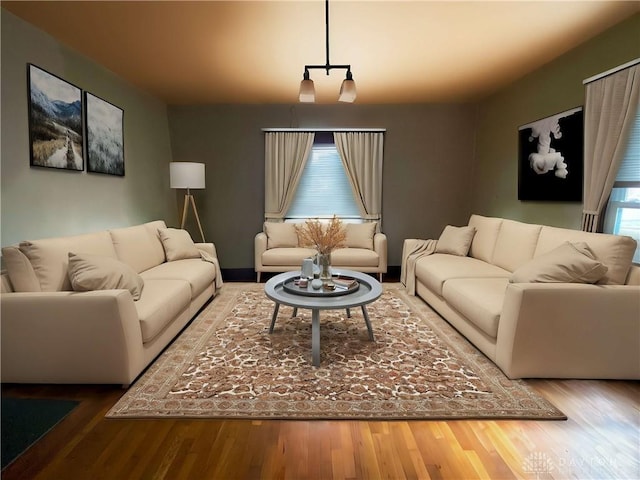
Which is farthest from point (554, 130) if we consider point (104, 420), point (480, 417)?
point (104, 420)

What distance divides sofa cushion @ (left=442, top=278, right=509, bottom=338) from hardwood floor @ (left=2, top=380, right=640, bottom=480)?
61 cm

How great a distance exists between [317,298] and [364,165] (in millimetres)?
3096

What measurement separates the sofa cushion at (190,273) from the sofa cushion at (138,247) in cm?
9

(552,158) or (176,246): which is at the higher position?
(552,158)

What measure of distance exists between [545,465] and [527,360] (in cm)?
78

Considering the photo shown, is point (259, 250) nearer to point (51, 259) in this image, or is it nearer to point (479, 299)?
point (51, 259)

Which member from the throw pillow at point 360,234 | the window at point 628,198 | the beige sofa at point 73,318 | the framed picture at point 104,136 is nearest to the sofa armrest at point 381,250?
the throw pillow at point 360,234

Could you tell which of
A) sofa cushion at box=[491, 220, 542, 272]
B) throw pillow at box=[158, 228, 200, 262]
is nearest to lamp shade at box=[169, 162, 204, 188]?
throw pillow at box=[158, 228, 200, 262]

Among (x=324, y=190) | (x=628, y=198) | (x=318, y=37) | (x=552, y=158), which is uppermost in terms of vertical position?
(x=318, y=37)

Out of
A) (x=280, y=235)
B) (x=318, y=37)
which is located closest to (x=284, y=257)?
(x=280, y=235)

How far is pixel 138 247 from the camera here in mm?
3482

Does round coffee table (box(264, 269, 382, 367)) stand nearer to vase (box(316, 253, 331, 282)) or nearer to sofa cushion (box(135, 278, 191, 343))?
vase (box(316, 253, 331, 282))

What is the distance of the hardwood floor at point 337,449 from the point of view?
5.04 feet

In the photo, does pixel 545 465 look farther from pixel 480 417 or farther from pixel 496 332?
pixel 496 332
